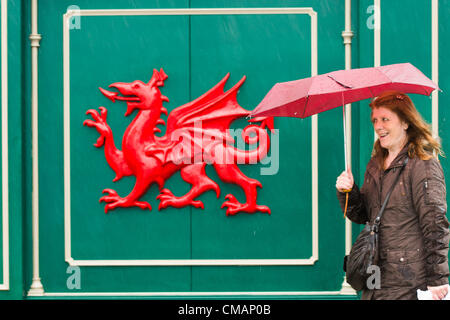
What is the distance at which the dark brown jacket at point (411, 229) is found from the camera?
8.73ft

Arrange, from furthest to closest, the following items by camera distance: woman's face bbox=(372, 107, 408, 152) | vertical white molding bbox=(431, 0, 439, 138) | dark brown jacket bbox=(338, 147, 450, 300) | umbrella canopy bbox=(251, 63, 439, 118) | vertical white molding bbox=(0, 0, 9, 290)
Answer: vertical white molding bbox=(0, 0, 9, 290) < vertical white molding bbox=(431, 0, 439, 138) < woman's face bbox=(372, 107, 408, 152) < umbrella canopy bbox=(251, 63, 439, 118) < dark brown jacket bbox=(338, 147, 450, 300)

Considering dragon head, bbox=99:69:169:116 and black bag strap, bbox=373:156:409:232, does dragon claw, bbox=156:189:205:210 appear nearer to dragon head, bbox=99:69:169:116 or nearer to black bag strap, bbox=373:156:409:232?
dragon head, bbox=99:69:169:116

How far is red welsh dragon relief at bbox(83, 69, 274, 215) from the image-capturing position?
417cm

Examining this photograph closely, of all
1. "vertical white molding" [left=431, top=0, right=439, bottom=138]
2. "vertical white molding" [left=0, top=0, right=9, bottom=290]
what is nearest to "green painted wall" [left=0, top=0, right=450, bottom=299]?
"vertical white molding" [left=0, top=0, right=9, bottom=290]

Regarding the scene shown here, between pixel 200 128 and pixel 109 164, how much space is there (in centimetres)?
83

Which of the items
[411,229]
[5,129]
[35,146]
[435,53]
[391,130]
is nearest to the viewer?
[411,229]

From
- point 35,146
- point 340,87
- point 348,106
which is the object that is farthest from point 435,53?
point 35,146

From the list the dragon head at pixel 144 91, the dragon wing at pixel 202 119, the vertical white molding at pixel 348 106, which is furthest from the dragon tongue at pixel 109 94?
the vertical white molding at pixel 348 106

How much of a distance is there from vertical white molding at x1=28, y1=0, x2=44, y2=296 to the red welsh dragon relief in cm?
49

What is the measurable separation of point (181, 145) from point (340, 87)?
5.67 ft

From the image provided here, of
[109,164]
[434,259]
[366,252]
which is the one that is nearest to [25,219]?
[109,164]

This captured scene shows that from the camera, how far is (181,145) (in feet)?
13.8

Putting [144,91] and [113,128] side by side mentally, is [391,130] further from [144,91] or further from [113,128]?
[113,128]

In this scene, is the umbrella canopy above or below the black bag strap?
above
